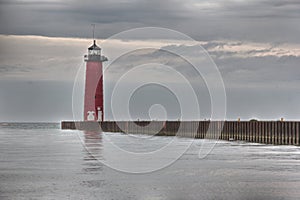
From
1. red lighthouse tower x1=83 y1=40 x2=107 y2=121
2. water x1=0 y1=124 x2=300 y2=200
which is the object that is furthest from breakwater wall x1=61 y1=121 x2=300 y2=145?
water x1=0 y1=124 x2=300 y2=200

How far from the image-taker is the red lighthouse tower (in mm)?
90938

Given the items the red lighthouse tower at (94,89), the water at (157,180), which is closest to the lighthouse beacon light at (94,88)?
the red lighthouse tower at (94,89)

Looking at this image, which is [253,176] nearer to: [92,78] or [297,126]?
[297,126]

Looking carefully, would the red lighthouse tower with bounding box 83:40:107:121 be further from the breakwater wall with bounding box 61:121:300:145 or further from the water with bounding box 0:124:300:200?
the water with bounding box 0:124:300:200

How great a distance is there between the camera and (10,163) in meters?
26.4

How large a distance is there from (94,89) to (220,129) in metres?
34.1

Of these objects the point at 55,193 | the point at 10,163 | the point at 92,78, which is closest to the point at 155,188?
the point at 55,193

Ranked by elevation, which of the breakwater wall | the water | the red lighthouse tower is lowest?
the water

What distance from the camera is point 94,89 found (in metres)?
91.1

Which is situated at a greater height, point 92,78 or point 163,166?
point 92,78

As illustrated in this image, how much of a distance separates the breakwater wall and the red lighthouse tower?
Result: 1.72 meters

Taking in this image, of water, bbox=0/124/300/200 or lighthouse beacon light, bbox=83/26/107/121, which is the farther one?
lighthouse beacon light, bbox=83/26/107/121

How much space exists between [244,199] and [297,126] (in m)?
27.4

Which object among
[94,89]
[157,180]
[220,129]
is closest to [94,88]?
[94,89]
